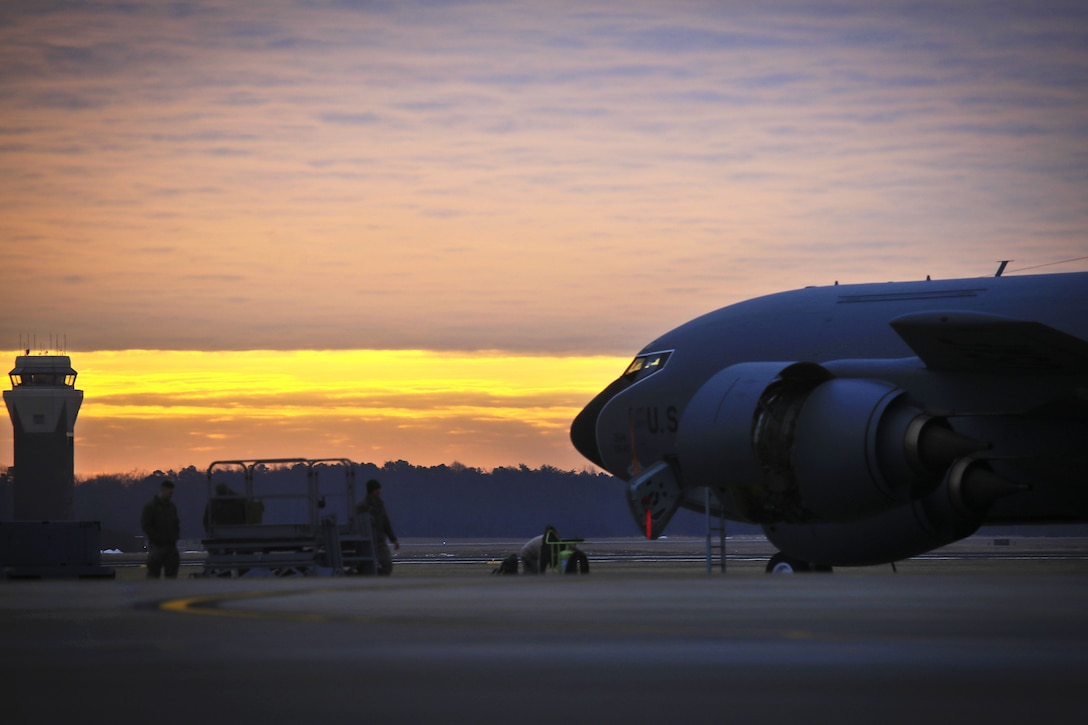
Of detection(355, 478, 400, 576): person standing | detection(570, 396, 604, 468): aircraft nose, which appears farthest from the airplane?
detection(355, 478, 400, 576): person standing

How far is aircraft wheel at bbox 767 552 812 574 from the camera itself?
1068 inches

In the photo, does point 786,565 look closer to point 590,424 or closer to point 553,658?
point 590,424

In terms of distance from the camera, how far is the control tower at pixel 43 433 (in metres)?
136

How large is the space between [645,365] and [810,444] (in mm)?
10126

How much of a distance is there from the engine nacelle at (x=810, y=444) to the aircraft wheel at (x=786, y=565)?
548 cm

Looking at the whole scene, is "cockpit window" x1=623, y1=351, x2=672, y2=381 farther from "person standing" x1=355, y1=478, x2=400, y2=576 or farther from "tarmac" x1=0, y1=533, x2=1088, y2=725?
"tarmac" x1=0, y1=533, x2=1088, y2=725

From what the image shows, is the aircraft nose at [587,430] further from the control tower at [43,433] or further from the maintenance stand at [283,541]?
the control tower at [43,433]

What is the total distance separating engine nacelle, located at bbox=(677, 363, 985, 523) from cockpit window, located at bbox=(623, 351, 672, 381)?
7.93m

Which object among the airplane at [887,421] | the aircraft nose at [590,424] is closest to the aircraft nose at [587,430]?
the aircraft nose at [590,424]

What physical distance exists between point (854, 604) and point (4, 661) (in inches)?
312

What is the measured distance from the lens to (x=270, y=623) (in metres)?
12.2

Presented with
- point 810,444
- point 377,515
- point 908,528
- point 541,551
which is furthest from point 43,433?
point 810,444

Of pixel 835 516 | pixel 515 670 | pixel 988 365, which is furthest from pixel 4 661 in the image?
pixel 988 365

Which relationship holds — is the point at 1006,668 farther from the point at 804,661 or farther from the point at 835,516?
the point at 835,516
